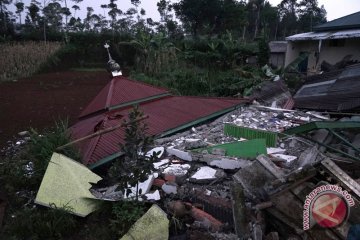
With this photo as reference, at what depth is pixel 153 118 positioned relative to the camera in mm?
5344

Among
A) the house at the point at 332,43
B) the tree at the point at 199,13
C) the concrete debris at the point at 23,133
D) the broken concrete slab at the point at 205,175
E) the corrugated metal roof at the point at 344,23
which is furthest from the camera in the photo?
the tree at the point at 199,13

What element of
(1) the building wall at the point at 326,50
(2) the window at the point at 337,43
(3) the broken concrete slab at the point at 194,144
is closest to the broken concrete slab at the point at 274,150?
(3) the broken concrete slab at the point at 194,144

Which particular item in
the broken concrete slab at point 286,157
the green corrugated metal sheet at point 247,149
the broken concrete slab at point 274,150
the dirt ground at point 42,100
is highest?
the green corrugated metal sheet at point 247,149

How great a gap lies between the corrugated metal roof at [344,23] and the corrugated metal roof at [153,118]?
1020 centimetres

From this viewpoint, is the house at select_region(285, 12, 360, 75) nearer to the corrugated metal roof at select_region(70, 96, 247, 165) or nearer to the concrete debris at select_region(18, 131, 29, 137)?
the corrugated metal roof at select_region(70, 96, 247, 165)

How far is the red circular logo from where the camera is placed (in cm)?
220

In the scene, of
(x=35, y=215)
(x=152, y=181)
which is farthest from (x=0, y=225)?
(x=152, y=181)

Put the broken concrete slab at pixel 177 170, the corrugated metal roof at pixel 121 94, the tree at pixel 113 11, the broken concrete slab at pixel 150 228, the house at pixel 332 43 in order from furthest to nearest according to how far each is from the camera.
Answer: the tree at pixel 113 11 < the house at pixel 332 43 < the corrugated metal roof at pixel 121 94 < the broken concrete slab at pixel 177 170 < the broken concrete slab at pixel 150 228

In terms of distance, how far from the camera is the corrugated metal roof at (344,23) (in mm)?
13672

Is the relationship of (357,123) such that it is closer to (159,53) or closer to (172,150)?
(172,150)

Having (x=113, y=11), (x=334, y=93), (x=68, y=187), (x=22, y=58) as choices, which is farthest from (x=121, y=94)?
(x=113, y=11)

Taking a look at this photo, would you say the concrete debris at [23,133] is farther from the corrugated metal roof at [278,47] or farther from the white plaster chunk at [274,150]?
the corrugated metal roof at [278,47]

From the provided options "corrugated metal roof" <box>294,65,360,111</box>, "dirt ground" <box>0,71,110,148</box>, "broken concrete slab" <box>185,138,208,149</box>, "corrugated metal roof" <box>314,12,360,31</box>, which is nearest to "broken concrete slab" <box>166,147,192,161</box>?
"broken concrete slab" <box>185,138,208,149</box>

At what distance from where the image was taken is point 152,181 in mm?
3781
